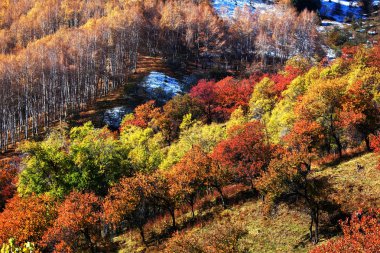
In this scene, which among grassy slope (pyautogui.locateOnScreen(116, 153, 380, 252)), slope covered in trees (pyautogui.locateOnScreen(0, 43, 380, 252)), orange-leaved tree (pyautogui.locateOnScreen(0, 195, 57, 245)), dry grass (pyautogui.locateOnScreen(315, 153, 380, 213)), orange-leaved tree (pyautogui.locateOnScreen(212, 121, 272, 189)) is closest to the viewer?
grassy slope (pyautogui.locateOnScreen(116, 153, 380, 252))

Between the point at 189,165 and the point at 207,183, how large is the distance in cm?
468

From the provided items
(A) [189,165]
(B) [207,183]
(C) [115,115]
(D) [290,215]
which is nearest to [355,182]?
(D) [290,215]

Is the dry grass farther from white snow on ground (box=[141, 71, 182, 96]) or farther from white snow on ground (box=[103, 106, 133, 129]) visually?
white snow on ground (box=[141, 71, 182, 96])

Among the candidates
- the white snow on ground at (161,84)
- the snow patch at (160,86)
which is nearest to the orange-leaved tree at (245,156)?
the snow patch at (160,86)

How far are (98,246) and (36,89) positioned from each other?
73.6m

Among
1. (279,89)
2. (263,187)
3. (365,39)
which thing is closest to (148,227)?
(263,187)

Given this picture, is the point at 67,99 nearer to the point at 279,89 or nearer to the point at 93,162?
the point at 93,162

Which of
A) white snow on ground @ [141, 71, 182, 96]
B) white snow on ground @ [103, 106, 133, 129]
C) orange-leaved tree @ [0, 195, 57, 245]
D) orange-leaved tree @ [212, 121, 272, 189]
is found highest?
orange-leaved tree @ [212, 121, 272, 189]

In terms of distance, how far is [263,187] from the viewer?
155ft

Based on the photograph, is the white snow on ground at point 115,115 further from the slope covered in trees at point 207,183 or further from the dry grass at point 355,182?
the dry grass at point 355,182

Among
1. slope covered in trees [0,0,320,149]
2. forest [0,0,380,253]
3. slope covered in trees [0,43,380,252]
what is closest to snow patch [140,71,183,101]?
forest [0,0,380,253]

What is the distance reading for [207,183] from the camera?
6019cm

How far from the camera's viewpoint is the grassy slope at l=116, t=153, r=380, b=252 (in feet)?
150

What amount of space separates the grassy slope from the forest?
0.25 meters
